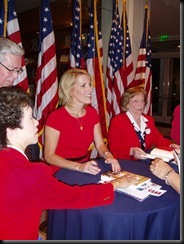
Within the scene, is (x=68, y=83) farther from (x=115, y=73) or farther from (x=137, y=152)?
(x=115, y=73)

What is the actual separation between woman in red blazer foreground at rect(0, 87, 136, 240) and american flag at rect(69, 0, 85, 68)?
2.20 m

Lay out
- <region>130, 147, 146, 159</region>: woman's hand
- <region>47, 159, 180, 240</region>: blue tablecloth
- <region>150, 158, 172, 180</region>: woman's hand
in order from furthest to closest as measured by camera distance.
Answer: <region>130, 147, 146, 159</region>: woman's hand, <region>150, 158, 172, 180</region>: woman's hand, <region>47, 159, 180, 240</region>: blue tablecloth

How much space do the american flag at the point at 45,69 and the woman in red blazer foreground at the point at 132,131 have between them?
90 cm

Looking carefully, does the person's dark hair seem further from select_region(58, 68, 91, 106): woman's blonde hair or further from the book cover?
select_region(58, 68, 91, 106): woman's blonde hair

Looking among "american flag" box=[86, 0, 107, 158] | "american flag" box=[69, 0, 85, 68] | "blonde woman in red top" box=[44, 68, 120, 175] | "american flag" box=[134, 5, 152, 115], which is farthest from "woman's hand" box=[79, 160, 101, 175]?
"american flag" box=[134, 5, 152, 115]

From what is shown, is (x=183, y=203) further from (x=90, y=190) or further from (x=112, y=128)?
(x=112, y=128)

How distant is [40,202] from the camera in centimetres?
110

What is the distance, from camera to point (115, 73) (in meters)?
3.90

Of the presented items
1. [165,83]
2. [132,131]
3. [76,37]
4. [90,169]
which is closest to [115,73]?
[76,37]

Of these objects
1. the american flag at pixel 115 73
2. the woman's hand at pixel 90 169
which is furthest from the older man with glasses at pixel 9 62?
the american flag at pixel 115 73

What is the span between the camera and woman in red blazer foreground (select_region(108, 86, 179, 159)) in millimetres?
2559

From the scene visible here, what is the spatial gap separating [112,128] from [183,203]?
1.62 meters

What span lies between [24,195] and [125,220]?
581 millimetres

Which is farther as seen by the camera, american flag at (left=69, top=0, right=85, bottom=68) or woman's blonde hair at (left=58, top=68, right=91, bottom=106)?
american flag at (left=69, top=0, right=85, bottom=68)
